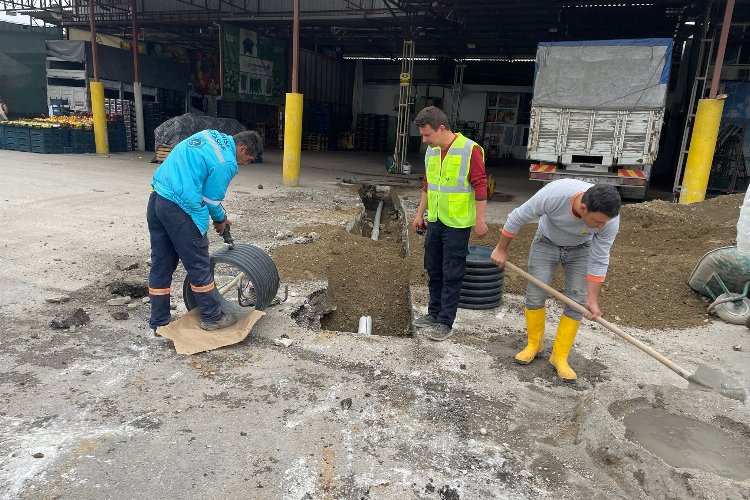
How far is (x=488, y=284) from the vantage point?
199 inches

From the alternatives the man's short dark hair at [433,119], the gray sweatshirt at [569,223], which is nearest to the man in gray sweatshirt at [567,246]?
the gray sweatshirt at [569,223]

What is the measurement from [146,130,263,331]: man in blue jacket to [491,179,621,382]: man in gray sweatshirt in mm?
2239

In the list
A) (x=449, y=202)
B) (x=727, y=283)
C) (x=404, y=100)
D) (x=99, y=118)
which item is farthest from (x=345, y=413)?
(x=99, y=118)

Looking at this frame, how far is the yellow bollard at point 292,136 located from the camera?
12539mm

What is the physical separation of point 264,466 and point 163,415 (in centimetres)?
84

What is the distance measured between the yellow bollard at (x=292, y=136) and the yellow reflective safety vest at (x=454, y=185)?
8.98m

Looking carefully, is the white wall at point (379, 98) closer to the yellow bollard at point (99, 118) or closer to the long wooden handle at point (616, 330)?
the yellow bollard at point (99, 118)

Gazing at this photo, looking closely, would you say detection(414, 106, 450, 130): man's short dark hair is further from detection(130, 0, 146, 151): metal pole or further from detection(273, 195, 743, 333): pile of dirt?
detection(130, 0, 146, 151): metal pole

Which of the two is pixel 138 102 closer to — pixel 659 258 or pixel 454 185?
pixel 454 185

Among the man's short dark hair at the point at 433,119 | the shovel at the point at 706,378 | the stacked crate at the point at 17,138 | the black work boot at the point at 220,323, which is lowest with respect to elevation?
the black work boot at the point at 220,323

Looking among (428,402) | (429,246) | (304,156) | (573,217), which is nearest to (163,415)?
(428,402)

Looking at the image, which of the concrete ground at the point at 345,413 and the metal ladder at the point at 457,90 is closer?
the concrete ground at the point at 345,413

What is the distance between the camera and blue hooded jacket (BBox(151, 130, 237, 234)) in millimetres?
3725

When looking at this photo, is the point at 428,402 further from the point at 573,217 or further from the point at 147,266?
the point at 147,266
